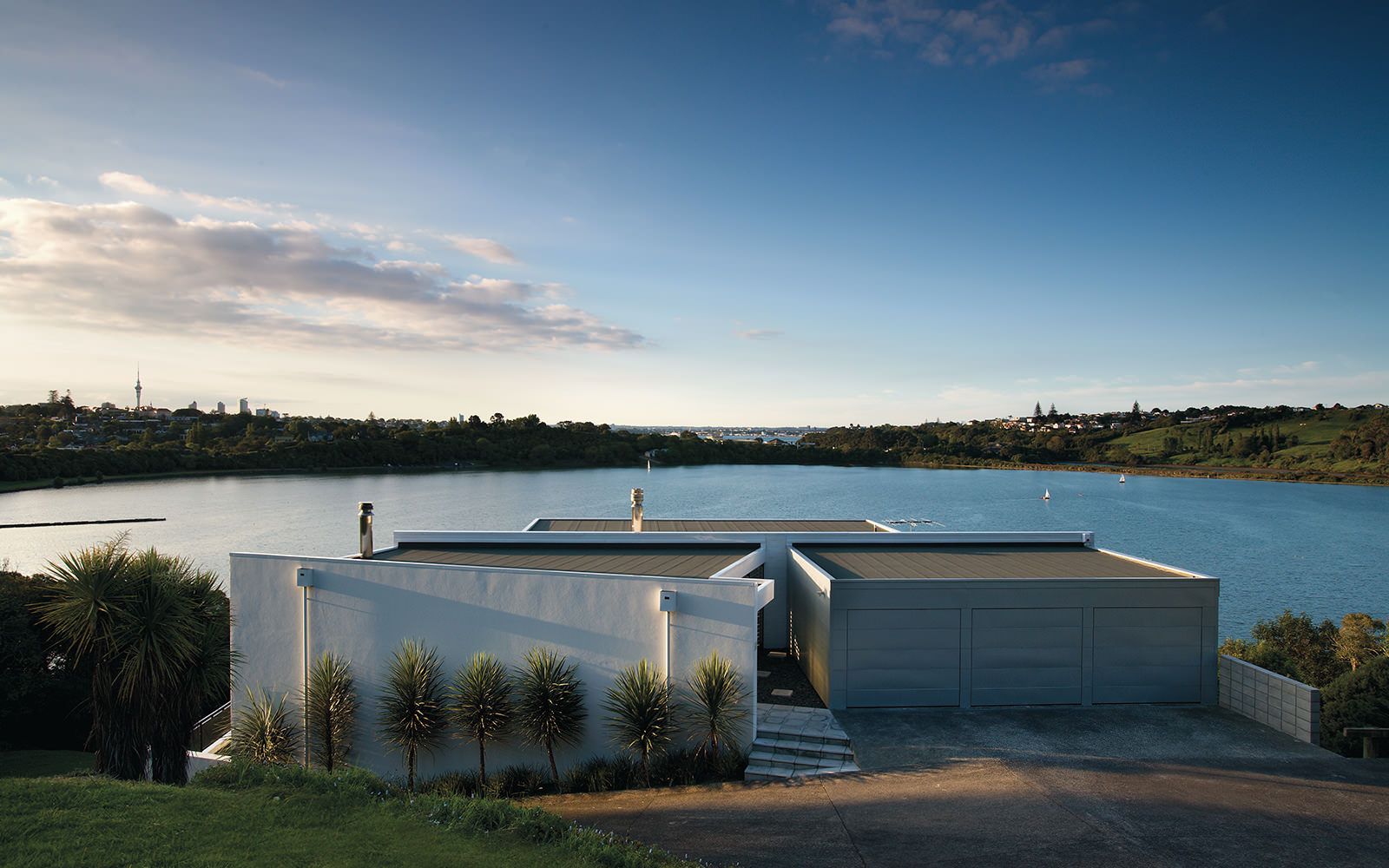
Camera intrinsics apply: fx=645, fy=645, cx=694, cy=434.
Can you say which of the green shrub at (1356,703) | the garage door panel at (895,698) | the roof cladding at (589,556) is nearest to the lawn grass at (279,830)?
the roof cladding at (589,556)

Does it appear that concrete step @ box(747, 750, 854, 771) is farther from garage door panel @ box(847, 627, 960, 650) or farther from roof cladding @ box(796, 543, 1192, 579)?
roof cladding @ box(796, 543, 1192, 579)

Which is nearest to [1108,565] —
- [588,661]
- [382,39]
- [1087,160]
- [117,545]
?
[588,661]

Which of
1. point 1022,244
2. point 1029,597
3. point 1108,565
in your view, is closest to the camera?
point 1029,597

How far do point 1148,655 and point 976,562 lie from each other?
2837 mm

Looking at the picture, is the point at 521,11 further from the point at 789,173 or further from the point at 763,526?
the point at 763,526

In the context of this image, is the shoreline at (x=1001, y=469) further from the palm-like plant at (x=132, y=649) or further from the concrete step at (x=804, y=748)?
the concrete step at (x=804, y=748)

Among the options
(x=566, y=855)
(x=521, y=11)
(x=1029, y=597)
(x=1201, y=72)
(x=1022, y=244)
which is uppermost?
(x=1201, y=72)

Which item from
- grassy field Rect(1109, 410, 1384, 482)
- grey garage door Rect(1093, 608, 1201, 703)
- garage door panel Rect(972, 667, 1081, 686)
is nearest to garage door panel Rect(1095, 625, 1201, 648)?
grey garage door Rect(1093, 608, 1201, 703)

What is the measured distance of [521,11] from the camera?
1702 cm

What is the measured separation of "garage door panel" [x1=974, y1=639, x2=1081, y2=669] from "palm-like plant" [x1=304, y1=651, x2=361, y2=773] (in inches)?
352

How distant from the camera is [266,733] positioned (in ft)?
29.5

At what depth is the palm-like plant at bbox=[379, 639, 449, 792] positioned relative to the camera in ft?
27.6

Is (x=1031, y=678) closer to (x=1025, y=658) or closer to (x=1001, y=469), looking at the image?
(x=1025, y=658)

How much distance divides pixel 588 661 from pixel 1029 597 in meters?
6.38
